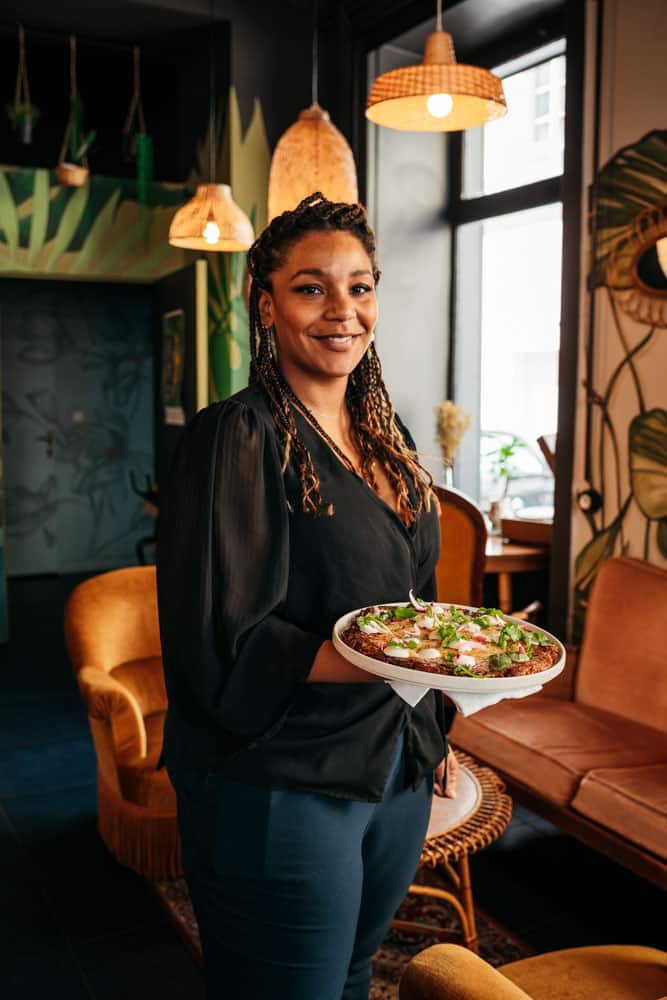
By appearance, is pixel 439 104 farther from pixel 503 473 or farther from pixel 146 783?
pixel 503 473

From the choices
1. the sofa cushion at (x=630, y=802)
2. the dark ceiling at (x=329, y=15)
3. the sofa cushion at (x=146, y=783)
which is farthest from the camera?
the dark ceiling at (x=329, y=15)

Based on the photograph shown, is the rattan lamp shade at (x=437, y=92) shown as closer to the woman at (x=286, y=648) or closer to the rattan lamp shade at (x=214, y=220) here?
the rattan lamp shade at (x=214, y=220)

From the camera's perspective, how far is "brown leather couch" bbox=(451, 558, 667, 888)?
96.3 inches

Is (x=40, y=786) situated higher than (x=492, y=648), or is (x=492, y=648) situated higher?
(x=492, y=648)

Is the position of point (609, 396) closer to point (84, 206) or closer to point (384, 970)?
point (384, 970)

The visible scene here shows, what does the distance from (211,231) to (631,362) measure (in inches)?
68.0

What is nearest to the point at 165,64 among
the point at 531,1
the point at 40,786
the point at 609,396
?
the point at 531,1

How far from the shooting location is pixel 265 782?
4.13 ft

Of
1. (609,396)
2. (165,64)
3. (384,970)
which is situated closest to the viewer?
(384,970)

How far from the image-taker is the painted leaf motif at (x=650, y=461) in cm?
324

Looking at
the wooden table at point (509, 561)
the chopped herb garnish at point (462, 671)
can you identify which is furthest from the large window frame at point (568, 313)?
the chopped herb garnish at point (462, 671)

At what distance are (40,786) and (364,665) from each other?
2907 millimetres

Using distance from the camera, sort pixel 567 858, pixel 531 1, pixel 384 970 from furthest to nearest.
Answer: pixel 531 1 → pixel 567 858 → pixel 384 970

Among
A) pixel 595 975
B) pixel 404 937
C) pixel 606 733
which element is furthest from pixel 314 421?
pixel 606 733
